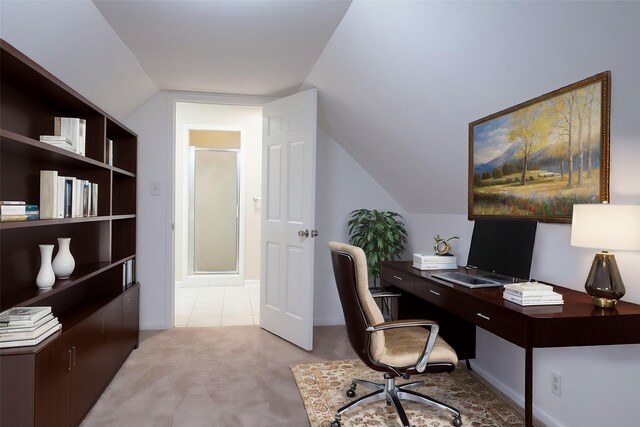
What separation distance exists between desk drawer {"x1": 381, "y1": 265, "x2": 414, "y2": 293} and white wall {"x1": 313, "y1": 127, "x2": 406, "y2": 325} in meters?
1.13

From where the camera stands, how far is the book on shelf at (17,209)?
5.32 ft

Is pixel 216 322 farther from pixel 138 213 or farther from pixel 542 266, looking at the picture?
pixel 542 266

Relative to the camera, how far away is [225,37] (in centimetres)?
276

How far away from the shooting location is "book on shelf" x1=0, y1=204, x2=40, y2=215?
1620 mm

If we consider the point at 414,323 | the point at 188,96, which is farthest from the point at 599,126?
the point at 188,96

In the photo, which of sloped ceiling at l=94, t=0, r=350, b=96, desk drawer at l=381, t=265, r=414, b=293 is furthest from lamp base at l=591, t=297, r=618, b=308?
sloped ceiling at l=94, t=0, r=350, b=96

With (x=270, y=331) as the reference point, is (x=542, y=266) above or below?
above

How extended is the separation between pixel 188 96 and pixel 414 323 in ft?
10.5

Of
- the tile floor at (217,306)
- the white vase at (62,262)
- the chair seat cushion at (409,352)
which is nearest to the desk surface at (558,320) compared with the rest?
the chair seat cushion at (409,352)

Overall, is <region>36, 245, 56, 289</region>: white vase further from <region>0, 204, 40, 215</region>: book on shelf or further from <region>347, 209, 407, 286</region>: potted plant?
<region>347, 209, 407, 286</region>: potted plant

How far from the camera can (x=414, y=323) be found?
2021mm

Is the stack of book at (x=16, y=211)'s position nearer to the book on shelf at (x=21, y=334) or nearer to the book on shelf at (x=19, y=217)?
the book on shelf at (x=19, y=217)

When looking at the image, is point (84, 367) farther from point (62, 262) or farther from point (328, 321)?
point (328, 321)

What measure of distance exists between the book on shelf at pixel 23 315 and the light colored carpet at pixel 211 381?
2.54 ft
